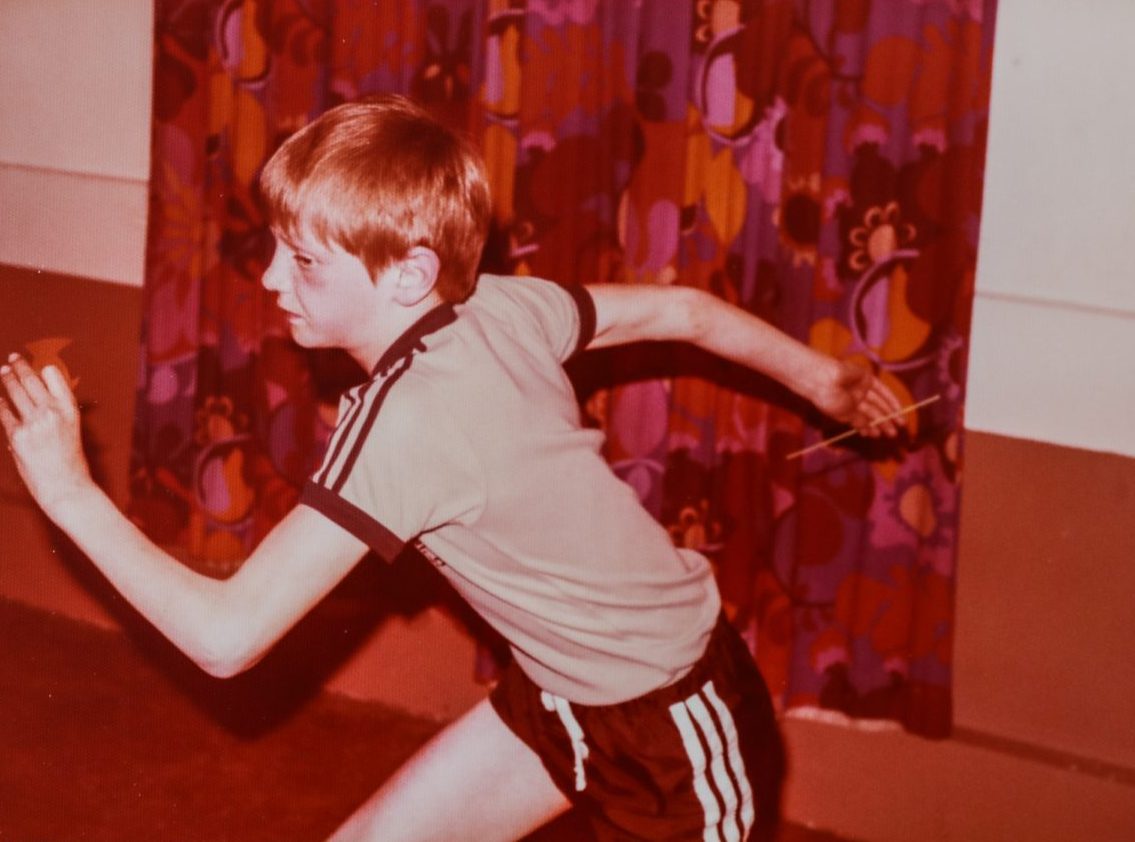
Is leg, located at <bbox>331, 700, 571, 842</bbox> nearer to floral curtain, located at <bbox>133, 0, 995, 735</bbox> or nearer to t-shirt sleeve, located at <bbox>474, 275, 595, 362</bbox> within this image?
t-shirt sleeve, located at <bbox>474, 275, 595, 362</bbox>

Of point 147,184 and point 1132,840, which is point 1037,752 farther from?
point 147,184

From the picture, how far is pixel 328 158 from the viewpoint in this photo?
5.08 ft

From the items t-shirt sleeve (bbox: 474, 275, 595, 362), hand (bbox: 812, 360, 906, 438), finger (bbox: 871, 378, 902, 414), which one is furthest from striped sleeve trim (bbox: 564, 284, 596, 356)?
finger (bbox: 871, 378, 902, 414)

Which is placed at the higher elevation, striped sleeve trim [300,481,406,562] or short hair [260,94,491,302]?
short hair [260,94,491,302]

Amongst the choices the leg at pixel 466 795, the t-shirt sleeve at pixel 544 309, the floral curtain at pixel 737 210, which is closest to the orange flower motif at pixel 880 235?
the floral curtain at pixel 737 210

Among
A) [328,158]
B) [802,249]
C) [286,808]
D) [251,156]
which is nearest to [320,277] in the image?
[328,158]

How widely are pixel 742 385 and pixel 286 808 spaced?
128 cm

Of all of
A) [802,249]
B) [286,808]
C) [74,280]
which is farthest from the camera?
[74,280]

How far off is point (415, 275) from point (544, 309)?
0.26m

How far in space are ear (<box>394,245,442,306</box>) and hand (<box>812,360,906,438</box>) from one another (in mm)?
683

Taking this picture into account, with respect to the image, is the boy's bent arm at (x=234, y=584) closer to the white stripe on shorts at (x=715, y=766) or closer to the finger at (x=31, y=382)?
the finger at (x=31, y=382)

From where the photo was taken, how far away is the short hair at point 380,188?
154 centimetres

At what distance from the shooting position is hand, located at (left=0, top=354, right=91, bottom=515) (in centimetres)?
147

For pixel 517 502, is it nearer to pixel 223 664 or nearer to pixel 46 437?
pixel 223 664
